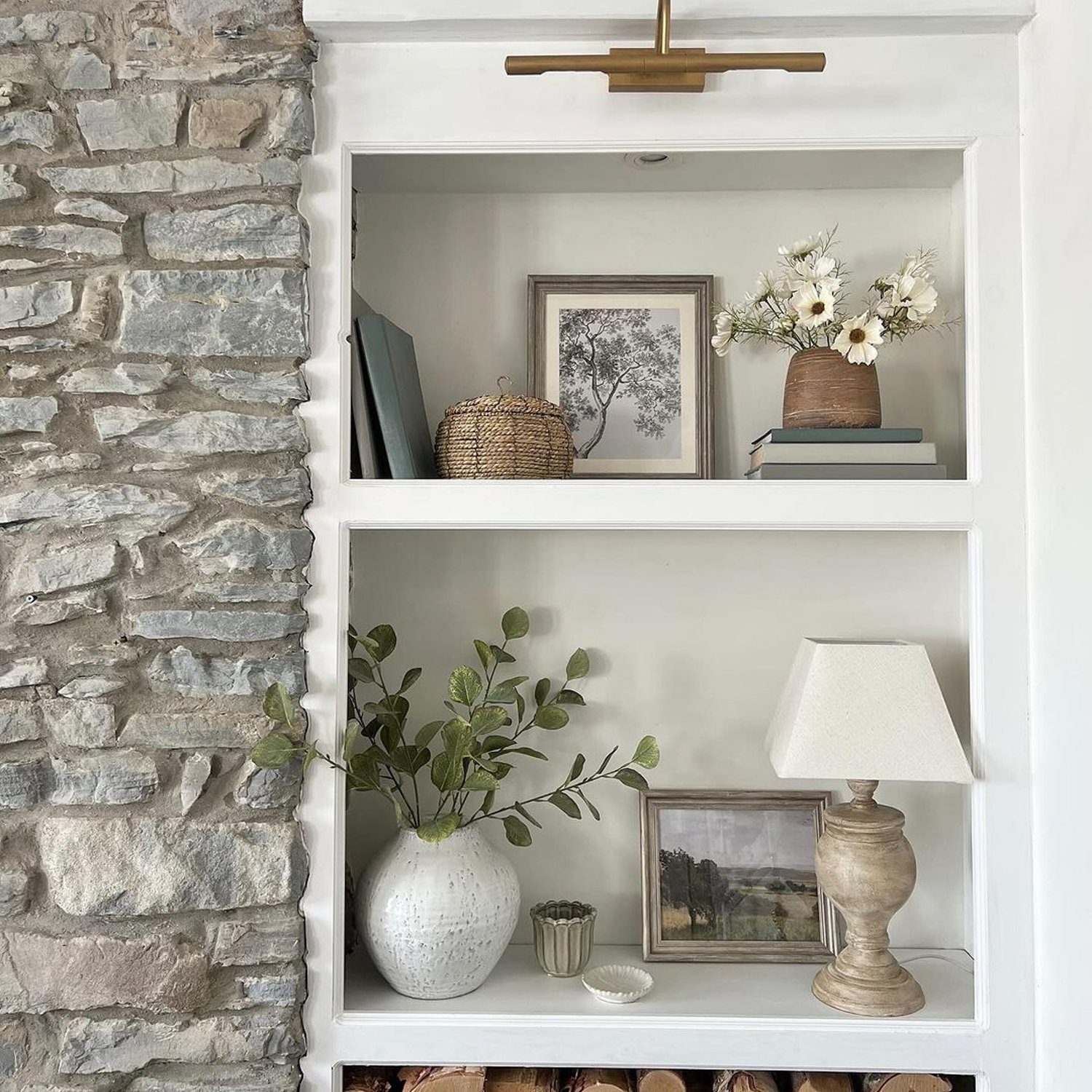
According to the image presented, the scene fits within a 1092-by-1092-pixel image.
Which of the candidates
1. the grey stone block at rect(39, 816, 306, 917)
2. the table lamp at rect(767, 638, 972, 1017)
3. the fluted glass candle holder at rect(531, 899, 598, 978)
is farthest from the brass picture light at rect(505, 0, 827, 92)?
the fluted glass candle holder at rect(531, 899, 598, 978)

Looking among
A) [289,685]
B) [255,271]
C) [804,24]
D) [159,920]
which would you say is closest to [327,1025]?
[159,920]

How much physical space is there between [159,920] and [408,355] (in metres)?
0.94

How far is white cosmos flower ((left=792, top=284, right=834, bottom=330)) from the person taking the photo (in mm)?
1555

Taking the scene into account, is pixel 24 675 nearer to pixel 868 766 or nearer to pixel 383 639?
pixel 383 639

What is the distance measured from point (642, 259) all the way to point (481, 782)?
3.13ft

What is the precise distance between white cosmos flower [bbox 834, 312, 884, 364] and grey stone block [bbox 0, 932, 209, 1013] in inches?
51.3

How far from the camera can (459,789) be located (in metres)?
1.53

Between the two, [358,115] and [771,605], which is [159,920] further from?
[358,115]

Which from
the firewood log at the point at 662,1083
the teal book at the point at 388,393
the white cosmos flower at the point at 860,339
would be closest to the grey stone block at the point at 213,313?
the teal book at the point at 388,393

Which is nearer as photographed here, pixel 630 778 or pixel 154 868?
pixel 154 868

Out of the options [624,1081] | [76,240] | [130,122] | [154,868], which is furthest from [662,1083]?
[130,122]

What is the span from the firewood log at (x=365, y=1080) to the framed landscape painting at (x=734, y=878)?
1.51 feet

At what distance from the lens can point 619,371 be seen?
5.73ft

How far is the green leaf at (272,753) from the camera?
140 centimetres
